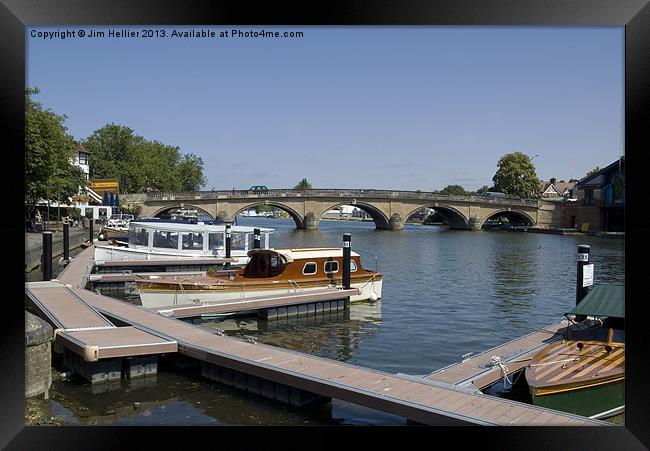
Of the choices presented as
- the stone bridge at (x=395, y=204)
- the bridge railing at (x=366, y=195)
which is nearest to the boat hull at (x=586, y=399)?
the bridge railing at (x=366, y=195)

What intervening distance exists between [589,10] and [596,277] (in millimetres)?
23970

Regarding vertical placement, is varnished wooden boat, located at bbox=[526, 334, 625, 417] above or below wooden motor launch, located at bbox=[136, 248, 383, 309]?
below

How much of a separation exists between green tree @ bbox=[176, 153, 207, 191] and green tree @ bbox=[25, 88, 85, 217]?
3940 cm

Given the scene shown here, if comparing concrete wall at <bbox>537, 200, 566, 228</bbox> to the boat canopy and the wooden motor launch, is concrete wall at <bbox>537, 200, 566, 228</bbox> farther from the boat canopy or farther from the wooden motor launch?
the wooden motor launch

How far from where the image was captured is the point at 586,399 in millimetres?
8422

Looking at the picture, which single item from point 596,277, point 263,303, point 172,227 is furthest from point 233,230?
point 596,277

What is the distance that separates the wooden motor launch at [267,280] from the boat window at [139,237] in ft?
26.5

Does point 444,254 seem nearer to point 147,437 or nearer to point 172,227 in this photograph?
point 172,227

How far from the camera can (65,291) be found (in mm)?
15758

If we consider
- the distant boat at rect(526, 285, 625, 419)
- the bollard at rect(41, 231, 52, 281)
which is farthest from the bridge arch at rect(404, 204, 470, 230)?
the distant boat at rect(526, 285, 625, 419)

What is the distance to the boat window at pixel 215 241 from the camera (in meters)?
26.3

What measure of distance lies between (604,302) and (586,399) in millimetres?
2622

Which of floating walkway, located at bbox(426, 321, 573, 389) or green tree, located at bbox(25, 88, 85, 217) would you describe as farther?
green tree, located at bbox(25, 88, 85, 217)

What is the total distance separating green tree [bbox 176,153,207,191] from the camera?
8388cm
